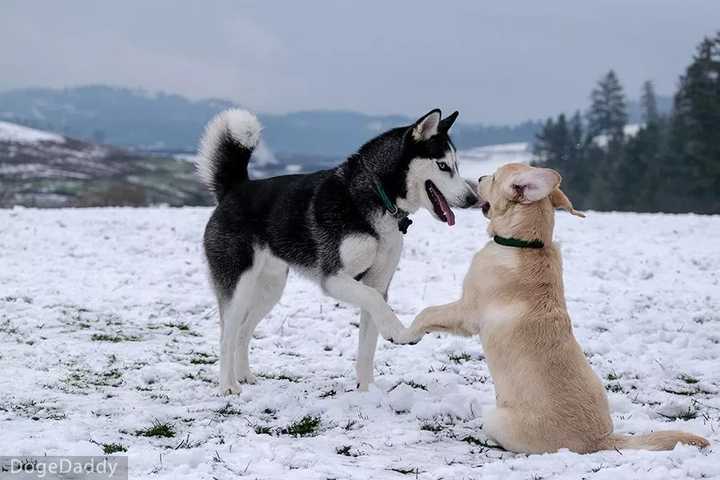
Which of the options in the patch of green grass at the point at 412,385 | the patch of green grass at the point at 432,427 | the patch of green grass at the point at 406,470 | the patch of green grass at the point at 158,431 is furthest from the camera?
the patch of green grass at the point at 412,385

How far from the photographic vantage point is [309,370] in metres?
7.69

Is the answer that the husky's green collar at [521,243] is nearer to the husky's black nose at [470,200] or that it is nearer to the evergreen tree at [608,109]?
the husky's black nose at [470,200]

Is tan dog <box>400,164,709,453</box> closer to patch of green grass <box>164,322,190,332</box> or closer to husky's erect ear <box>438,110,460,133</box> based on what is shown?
husky's erect ear <box>438,110,460,133</box>

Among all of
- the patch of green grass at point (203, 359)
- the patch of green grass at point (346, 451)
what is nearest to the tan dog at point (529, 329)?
the patch of green grass at point (346, 451)

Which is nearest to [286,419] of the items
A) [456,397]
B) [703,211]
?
[456,397]

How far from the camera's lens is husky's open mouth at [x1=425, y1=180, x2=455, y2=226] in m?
6.35

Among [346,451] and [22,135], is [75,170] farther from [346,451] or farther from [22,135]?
[346,451]

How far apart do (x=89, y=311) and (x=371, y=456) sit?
21.1ft

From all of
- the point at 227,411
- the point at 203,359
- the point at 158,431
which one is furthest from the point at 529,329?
the point at 203,359

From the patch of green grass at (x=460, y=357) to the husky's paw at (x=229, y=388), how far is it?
7.94ft

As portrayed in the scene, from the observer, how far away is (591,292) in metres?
11.1

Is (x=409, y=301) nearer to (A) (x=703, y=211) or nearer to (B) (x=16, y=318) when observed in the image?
(B) (x=16, y=318)

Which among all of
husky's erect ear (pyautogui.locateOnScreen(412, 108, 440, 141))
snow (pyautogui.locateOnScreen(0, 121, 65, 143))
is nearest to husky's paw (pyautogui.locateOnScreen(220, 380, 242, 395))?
husky's erect ear (pyautogui.locateOnScreen(412, 108, 440, 141))

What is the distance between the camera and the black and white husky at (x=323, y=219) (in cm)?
634
